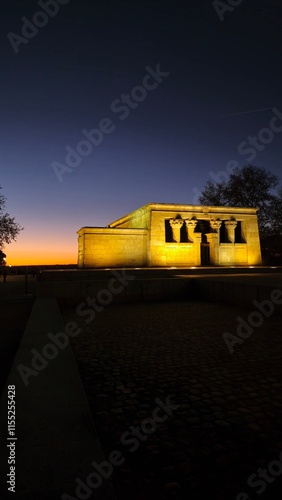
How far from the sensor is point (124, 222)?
43.0m

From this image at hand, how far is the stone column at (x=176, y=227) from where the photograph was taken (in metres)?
32.7

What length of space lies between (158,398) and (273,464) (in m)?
1.58

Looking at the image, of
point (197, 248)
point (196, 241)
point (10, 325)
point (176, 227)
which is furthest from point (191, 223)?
point (10, 325)

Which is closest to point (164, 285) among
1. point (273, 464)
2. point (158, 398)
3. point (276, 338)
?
point (276, 338)

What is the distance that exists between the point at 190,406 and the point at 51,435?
174 centimetres


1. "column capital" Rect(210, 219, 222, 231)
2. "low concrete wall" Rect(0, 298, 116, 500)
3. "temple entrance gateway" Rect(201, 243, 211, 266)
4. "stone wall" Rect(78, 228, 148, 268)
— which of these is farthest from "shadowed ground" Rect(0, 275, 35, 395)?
"column capital" Rect(210, 219, 222, 231)

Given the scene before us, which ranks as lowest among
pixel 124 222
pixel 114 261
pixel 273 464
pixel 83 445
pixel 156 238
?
pixel 273 464

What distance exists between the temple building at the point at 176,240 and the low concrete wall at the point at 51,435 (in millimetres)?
27168

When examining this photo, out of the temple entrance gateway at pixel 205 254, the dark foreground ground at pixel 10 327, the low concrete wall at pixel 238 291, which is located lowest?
the dark foreground ground at pixel 10 327

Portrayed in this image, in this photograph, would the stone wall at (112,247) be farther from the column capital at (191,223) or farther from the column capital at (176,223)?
the column capital at (191,223)

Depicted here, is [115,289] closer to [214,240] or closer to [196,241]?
[196,241]

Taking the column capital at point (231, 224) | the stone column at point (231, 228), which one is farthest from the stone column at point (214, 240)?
the stone column at point (231, 228)

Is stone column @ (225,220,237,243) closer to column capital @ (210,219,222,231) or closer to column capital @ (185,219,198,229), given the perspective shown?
column capital @ (210,219,222,231)

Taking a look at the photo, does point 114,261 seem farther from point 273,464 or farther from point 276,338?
point 273,464
